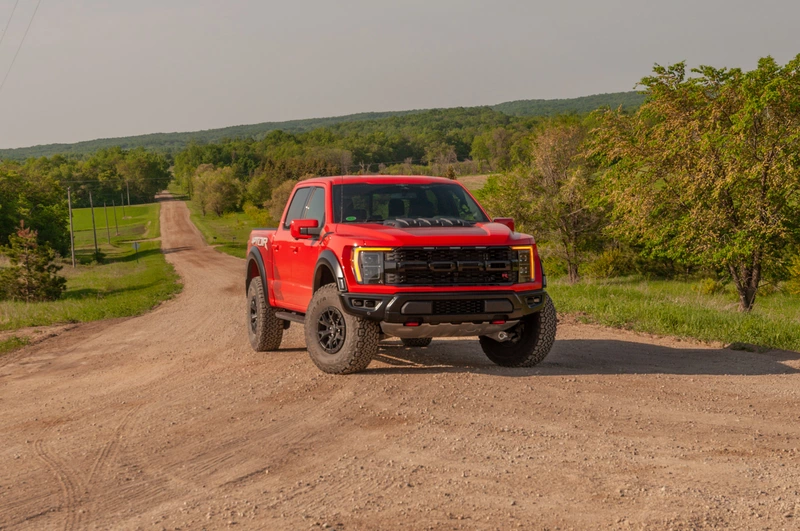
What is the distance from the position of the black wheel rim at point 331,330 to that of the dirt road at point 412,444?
349 mm

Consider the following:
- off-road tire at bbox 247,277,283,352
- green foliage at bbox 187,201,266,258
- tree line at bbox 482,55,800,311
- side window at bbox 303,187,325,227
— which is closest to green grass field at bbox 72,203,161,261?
green foliage at bbox 187,201,266,258

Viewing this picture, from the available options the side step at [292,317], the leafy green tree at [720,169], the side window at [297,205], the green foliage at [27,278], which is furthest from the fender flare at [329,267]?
the green foliage at [27,278]

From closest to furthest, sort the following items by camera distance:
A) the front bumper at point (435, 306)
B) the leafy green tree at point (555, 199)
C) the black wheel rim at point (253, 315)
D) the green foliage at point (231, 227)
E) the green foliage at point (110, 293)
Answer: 1. the front bumper at point (435, 306)
2. the black wheel rim at point (253, 315)
3. the green foliage at point (110, 293)
4. the leafy green tree at point (555, 199)
5. the green foliage at point (231, 227)

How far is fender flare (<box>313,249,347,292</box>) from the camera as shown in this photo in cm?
888

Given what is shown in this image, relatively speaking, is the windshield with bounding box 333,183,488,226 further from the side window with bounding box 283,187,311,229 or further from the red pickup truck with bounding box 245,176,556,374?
the side window with bounding box 283,187,311,229

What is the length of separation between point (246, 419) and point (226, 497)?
2117mm

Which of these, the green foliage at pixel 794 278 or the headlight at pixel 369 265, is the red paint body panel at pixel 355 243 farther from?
the green foliage at pixel 794 278

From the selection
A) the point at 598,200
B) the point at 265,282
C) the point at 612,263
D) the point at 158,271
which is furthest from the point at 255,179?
the point at 265,282

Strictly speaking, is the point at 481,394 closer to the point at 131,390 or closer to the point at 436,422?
the point at 436,422

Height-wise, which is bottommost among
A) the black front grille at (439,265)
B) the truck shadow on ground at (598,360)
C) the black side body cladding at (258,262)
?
the truck shadow on ground at (598,360)

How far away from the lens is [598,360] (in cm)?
1077

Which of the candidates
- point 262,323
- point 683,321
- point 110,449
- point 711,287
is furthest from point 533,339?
point 711,287

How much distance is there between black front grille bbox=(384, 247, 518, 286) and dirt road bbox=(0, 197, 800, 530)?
1.03 metres

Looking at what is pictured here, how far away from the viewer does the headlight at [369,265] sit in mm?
8711
